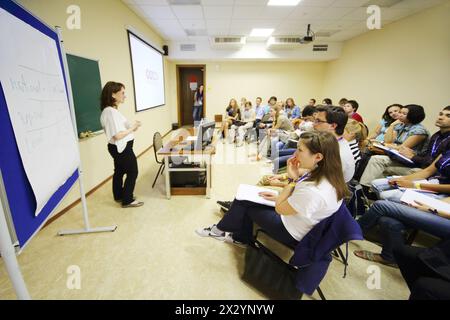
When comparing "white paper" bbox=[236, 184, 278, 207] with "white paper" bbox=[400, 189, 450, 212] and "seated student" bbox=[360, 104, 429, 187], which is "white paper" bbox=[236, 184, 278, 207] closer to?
"white paper" bbox=[400, 189, 450, 212]

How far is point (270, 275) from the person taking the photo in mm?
1436

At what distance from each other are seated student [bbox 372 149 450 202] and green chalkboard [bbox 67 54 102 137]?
3528 mm

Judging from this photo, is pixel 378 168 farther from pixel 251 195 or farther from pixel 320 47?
pixel 320 47

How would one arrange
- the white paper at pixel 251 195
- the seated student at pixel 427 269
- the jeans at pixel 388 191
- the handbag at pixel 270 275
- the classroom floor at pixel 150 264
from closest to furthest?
the seated student at pixel 427 269 → the handbag at pixel 270 275 → the classroom floor at pixel 150 264 → the white paper at pixel 251 195 → the jeans at pixel 388 191

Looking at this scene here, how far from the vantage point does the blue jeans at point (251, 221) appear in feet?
4.70

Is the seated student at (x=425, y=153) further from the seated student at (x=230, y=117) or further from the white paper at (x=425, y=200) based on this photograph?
the seated student at (x=230, y=117)

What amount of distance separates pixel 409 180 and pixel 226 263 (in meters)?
1.98

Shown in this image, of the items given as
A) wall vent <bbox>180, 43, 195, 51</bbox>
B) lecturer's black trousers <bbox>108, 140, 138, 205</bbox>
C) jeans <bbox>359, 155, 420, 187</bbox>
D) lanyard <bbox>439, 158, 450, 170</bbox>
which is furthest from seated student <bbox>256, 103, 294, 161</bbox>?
wall vent <bbox>180, 43, 195, 51</bbox>

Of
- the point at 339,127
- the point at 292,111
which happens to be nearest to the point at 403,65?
the point at 292,111

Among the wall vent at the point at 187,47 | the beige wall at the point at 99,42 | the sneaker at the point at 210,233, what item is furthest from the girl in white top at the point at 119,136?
the wall vent at the point at 187,47

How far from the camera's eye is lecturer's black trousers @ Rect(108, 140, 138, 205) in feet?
7.75

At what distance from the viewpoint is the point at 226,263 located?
68.2 inches

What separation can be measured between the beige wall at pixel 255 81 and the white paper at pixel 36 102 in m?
6.40
